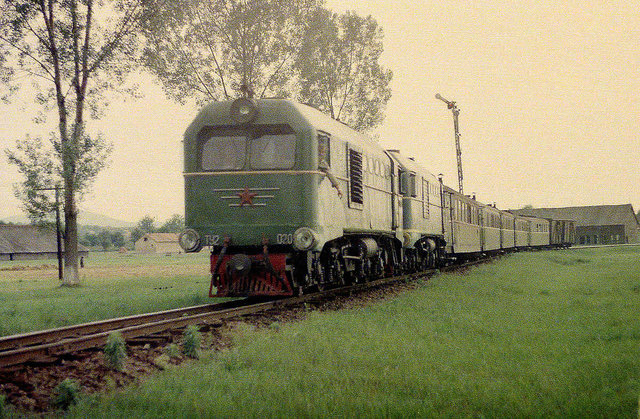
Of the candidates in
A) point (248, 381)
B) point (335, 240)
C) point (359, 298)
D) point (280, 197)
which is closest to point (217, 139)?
point (280, 197)

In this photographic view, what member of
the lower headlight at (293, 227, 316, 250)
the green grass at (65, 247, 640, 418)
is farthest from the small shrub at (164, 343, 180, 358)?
the lower headlight at (293, 227, 316, 250)

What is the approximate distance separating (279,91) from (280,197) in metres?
18.4

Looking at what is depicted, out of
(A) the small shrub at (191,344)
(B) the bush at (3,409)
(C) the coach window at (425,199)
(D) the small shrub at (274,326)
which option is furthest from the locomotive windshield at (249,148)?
(C) the coach window at (425,199)

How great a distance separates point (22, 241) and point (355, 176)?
8871cm

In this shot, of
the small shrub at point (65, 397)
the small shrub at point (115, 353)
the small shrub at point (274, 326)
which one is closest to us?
the small shrub at point (65, 397)

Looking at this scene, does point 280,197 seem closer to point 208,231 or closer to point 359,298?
point 208,231

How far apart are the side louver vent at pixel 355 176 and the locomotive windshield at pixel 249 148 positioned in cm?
265

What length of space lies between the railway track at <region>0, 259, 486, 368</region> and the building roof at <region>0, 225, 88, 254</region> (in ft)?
284

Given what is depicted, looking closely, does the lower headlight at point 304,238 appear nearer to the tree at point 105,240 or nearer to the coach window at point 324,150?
the coach window at point 324,150

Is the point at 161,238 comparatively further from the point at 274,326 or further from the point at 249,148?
the point at 274,326

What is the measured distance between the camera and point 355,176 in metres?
15.3

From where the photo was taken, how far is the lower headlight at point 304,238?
12305 mm

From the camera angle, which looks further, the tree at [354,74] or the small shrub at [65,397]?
the tree at [354,74]

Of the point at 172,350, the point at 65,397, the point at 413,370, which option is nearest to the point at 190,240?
the point at 172,350
